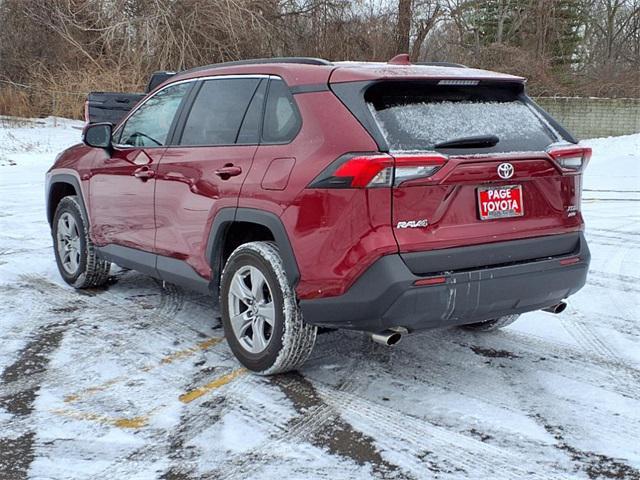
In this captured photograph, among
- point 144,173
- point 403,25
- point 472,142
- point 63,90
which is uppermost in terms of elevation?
point 403,25

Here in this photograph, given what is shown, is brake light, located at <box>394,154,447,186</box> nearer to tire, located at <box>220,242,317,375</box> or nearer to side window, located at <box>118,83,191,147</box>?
tire, located at <box>220,242,317,375</box>

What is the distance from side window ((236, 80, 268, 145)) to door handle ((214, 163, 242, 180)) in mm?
151

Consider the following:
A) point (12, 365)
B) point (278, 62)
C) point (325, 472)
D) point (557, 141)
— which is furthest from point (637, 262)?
point (12, 365)

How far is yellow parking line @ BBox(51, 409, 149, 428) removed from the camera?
3.51m

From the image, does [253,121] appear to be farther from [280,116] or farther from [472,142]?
[472,142]

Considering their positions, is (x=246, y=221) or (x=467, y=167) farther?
(x=246, y=221)

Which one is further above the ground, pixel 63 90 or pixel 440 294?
pixel 63 90

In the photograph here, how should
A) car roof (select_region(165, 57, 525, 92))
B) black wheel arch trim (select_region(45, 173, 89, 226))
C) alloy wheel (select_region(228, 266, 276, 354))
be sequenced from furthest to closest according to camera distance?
black wheel arch trim (select_region(45, 173, 89, 226)) < alloy wheel (select_region(228, 266, 276, 354)) < car roof (select_region(165, 57, 525, 92))

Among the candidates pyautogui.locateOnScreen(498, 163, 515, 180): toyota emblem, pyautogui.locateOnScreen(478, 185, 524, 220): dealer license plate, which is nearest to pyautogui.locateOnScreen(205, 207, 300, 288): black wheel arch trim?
pyautogui.locateOnScreen(478, 185, 524, 220): dealer license plate

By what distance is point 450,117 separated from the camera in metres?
3.75

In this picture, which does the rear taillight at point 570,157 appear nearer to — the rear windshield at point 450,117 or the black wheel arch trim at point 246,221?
the rear windshield at point 450,117

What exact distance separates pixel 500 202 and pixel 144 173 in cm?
249

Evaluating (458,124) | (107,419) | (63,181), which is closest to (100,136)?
(63,181)

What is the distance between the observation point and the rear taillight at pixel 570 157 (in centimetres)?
391
